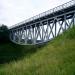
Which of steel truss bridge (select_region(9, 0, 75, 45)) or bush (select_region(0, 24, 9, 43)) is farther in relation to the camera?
bush (select_region(0, 24, 9, 43))

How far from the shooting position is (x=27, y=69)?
10078 mm

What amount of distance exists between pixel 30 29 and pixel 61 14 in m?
21.1

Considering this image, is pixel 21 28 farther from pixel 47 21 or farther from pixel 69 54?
pixel 69 54

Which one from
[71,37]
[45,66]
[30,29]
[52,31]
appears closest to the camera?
[45,66]

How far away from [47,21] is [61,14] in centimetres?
733

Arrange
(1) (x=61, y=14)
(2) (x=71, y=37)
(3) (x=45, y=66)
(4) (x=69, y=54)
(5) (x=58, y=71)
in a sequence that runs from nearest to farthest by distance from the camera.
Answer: (5) (x=58, y=71)
(3) (x=45, y=66)
(4) (x=69, y=54)
(2) (x=71, y=37)
(1) (x=61, y=14)

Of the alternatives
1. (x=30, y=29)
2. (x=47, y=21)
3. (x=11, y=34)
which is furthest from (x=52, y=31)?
(x=11, y=34)

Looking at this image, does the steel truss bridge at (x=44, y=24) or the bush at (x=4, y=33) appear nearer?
the steel truss bridge at (x=44, y=24)

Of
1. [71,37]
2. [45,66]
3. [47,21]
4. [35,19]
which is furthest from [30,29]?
[45,66]

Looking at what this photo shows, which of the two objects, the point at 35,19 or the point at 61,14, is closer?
the point at 61,14

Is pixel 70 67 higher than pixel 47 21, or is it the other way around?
pixel 47 21

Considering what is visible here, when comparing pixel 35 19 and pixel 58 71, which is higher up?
pixel 35 19

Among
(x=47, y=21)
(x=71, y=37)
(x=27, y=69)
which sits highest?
(x=47, y=21)

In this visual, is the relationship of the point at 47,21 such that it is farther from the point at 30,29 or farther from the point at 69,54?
the point at 69,54
